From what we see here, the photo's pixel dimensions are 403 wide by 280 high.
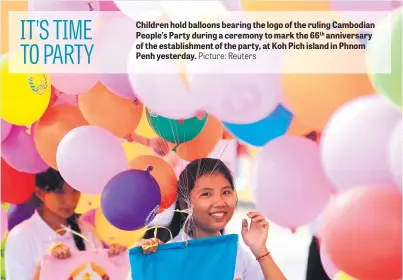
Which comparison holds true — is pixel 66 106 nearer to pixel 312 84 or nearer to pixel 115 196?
pixel 115 196

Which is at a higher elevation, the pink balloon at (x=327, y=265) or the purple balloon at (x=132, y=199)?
the purple balloon at (x=132, y=199)

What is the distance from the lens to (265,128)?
191 centimetres

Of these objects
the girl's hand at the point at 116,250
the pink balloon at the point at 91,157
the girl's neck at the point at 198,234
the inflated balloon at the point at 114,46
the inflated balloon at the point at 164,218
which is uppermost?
the inflated balloon at the point at 114,46

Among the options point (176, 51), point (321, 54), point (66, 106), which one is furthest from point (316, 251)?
point (66, 106)

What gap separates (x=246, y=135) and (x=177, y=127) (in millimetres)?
228

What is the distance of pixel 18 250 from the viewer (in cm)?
221

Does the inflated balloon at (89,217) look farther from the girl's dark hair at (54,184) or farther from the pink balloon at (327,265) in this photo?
the pink balloon at (327,265)

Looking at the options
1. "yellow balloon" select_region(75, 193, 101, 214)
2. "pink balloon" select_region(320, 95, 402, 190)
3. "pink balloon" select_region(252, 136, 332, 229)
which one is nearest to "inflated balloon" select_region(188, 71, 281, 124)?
"pink balloon" select_region(252, 136, 332, 229)

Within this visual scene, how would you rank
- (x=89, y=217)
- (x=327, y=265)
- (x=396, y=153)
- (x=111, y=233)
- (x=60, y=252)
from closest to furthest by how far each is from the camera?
(x=396, y=153), (x=327, y=265), (x=60, y=252), (x=111, y=233), (x=89, y=217)

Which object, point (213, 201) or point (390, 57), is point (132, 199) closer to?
point (213, 201)

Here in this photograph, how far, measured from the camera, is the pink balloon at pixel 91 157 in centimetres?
199

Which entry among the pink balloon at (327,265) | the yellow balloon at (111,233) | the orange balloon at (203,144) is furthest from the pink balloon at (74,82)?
the pink balloon at (327,265)

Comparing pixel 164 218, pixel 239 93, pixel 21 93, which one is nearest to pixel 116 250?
pixel 164 218

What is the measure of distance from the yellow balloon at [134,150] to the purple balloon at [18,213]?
526 mm
